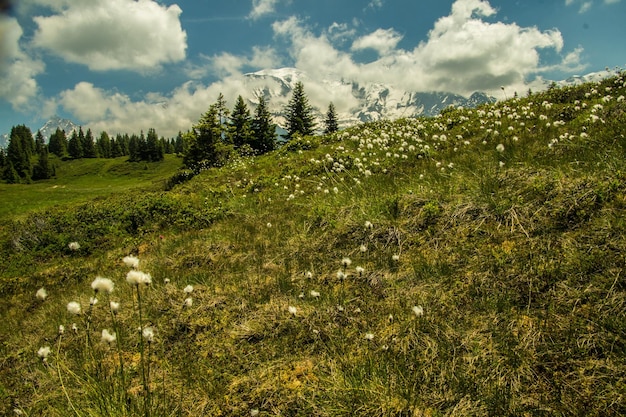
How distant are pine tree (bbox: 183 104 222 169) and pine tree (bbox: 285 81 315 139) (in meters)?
19.4

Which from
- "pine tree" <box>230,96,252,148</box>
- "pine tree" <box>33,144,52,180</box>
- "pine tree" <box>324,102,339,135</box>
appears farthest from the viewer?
"pine tree" <box>33,144,52,180</box>

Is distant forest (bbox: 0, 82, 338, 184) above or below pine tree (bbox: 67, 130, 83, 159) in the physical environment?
below

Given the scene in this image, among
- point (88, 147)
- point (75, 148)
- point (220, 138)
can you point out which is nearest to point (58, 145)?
point (75, 148)

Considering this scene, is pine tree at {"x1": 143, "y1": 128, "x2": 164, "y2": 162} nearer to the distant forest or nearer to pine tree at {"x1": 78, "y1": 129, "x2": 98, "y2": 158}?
the distant forest

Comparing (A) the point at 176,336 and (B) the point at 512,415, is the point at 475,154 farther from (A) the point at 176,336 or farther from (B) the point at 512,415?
(A) the point at 176,336

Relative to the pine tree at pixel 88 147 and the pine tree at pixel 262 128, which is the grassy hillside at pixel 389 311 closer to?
the pine tree at pixel 262 128

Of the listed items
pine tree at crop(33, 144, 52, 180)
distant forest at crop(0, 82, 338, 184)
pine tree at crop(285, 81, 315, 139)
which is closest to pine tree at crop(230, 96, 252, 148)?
distant forest at crop(0, 82, 338, 184)

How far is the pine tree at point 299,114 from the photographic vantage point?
52.2m

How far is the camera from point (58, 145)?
455 feet

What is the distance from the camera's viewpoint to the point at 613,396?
7.11ft

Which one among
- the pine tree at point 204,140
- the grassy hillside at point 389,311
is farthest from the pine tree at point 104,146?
the grassy hillside at point 389,311

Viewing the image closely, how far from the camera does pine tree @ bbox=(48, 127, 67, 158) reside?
448 feet

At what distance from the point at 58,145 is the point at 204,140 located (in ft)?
479

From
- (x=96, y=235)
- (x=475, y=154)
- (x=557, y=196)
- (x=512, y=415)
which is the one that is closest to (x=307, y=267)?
(x=512, y=415)
